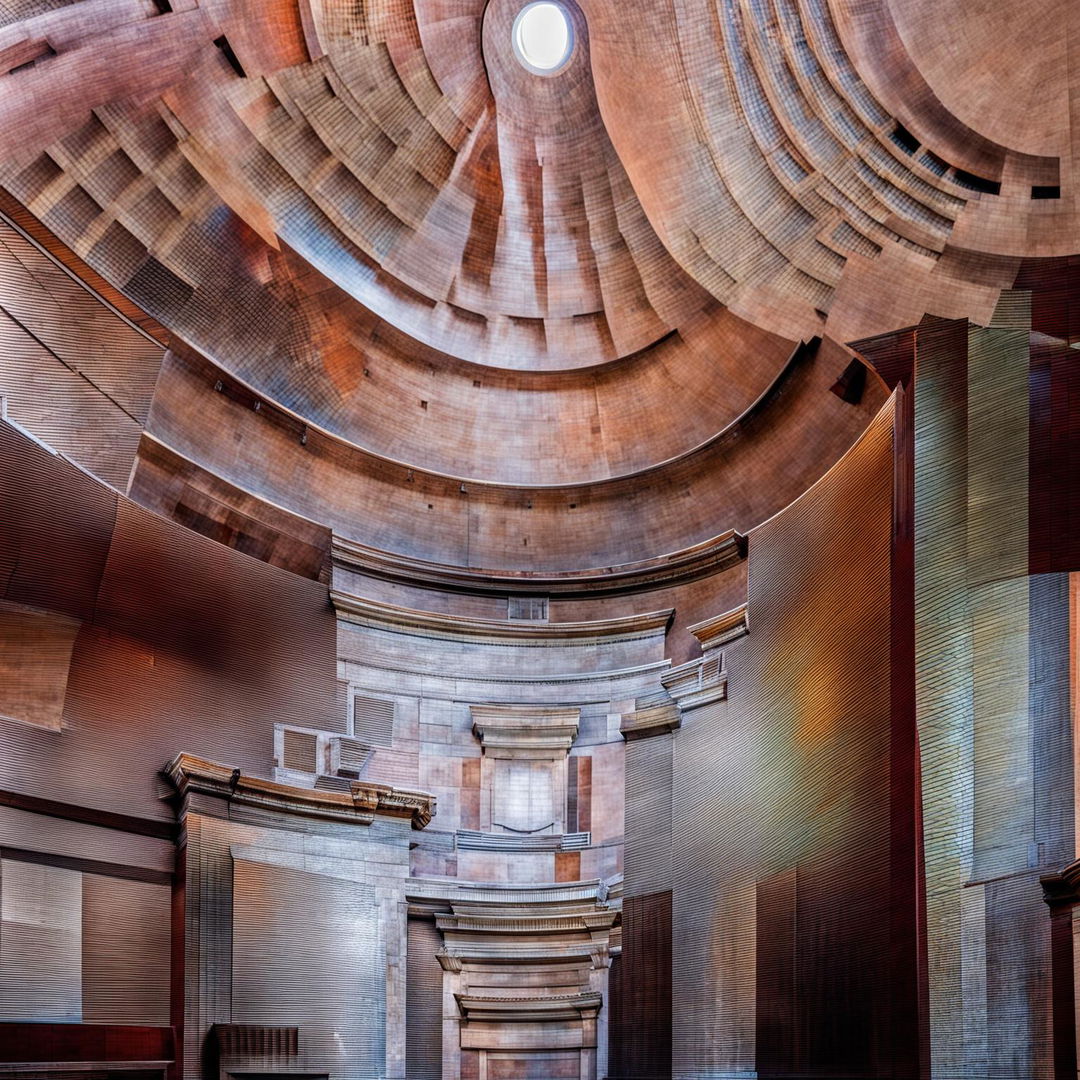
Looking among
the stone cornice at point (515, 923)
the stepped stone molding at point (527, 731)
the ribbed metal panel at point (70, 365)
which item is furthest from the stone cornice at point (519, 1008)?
the ribbed metal panel at point (70, 365)

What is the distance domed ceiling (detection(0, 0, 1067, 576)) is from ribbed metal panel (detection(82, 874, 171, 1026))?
731 cm

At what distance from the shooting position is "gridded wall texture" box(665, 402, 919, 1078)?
50.4ft

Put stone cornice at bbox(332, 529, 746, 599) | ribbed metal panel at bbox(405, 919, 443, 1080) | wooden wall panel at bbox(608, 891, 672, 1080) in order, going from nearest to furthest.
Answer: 1. wooden wall panel at bbox(608, 891, 672, 1080)
2. ribbed metal panel at bbox(405, 919, 443, 1080)
3. stone cornice at bbox(332, 529, 746, 599)

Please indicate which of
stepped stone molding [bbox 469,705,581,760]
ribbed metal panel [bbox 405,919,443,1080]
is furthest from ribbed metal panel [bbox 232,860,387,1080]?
stepped stone molding [bbox 469,705,581,760]

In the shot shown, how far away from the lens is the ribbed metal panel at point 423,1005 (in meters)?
22.0

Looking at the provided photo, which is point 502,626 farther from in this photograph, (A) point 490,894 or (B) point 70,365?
(B) point 70,365

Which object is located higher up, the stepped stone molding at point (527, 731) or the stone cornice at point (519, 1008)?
the stepped stone molding at point (527, 731)

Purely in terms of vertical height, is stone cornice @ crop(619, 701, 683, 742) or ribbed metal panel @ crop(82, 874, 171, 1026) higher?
stone cornice @ crop(619, 701, 683, 742)

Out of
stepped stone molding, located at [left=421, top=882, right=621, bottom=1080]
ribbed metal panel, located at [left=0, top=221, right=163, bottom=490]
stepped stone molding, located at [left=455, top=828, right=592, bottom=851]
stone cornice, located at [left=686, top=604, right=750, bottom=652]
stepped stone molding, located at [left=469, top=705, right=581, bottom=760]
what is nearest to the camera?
stone cornice, located at [left=686, top=604, right=750, bottom=652]

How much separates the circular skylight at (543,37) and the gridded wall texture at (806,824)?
11412 millimetres

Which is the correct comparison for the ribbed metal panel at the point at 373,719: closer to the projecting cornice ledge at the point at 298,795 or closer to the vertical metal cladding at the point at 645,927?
the projecting cornice ledge at the point at 298,795

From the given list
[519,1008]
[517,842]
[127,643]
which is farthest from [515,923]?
[127,643]

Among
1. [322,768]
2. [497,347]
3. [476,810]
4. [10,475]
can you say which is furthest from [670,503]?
[10,475]

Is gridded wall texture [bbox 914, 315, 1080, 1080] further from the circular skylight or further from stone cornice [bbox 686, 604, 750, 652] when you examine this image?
the circular skylight
